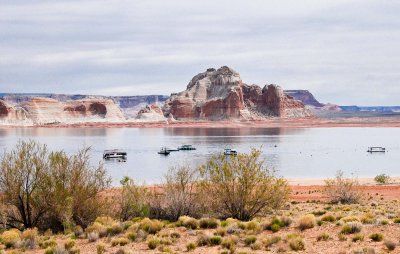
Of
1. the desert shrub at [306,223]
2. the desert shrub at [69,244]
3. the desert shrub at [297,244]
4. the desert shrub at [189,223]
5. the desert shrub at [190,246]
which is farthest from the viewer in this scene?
the desert shrub at [189,223]

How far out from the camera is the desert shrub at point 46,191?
70.4 ft

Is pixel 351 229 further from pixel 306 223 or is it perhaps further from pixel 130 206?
pixel 130 206

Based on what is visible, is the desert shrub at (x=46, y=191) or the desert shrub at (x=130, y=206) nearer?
the desert shrub at (x=46, y=191)

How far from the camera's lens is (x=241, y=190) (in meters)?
23.4

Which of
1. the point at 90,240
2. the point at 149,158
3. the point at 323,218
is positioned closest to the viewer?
the point at 90,240

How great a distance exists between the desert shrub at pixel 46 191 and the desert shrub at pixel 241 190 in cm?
508

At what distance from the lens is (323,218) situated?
69.1ft

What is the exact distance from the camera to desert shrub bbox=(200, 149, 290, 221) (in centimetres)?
2348

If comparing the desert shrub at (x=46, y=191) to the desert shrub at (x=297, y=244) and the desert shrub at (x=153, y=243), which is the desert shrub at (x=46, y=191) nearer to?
the desert shrub at (x=153, y=243)

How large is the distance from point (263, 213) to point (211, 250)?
815 centimetres

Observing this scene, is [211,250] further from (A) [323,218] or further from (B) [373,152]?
(B) [373,152]

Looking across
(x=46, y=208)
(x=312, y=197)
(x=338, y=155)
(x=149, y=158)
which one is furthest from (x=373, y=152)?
(x=46, y=208)

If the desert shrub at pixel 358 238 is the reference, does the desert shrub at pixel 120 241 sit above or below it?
below

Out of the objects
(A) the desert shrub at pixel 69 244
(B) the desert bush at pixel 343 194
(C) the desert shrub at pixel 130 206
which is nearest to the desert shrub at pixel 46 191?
(C) the desert shrub at pixel 130 206
